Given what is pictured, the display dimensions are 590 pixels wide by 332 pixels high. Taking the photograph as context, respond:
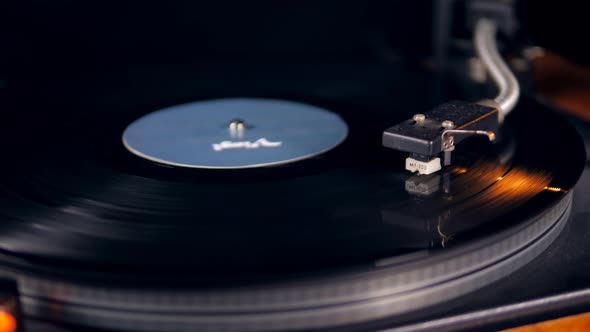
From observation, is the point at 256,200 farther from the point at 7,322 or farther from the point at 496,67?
the point at 496,67

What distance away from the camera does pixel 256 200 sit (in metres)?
0.72

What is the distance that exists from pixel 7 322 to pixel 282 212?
0.26 m

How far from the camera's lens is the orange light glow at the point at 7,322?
21.6 inches

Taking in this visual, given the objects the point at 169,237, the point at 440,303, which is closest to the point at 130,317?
the point at 169,237

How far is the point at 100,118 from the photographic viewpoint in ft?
3.38

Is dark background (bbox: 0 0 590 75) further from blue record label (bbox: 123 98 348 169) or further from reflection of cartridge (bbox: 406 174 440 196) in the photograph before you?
reflection of cartridge (bbox: 406 174 440 196)

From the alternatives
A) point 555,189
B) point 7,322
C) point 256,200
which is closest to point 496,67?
point 555,189


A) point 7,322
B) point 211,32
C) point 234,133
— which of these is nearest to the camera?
point 7,322

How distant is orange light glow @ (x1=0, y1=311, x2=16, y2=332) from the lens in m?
0.55

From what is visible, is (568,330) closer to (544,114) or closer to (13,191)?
(544,114)

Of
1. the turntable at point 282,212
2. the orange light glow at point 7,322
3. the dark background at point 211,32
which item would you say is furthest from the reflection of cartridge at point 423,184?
the dark background at point 211,32

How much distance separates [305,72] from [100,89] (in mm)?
351

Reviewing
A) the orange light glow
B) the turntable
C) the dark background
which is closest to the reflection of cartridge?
the turntable

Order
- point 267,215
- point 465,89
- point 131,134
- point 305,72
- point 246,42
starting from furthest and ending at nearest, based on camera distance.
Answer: point 246,42 < point 305,72 < point 465,89 < point 131,134 < point 267,215
